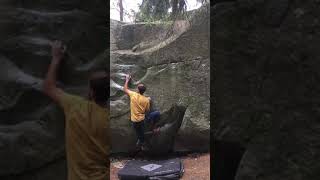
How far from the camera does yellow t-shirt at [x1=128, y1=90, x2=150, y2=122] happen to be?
6.59m

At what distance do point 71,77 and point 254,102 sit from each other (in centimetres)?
88

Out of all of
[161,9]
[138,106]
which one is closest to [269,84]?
[138,106]

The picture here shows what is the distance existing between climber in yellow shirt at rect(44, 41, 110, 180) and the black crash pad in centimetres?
443

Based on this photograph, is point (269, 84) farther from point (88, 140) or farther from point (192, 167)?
point (192, 167)

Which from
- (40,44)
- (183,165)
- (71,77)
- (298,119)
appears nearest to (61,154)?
(71,77)

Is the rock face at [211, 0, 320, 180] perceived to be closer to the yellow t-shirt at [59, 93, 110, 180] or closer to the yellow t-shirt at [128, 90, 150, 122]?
the yellow t-shirt at [59, 93, 110, 180]

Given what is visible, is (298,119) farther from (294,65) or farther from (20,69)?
(20,69)

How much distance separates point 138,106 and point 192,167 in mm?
1360

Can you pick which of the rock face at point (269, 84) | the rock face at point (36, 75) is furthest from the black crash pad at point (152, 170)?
the rock face at point (269, 84)

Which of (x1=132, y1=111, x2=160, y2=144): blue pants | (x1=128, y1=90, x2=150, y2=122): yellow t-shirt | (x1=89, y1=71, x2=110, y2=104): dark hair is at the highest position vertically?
(x1=89, y1=71, x2=110, y2=104): dark hair

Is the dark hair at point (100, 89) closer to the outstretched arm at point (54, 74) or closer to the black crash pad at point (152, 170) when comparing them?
the outstretched arm at point (54, 74)

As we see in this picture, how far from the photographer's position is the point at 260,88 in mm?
1659

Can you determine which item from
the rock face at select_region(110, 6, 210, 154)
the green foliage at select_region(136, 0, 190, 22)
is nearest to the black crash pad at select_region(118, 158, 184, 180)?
the rock face at select_region(110, 6, 210, 154)

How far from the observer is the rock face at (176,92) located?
7.36 m
